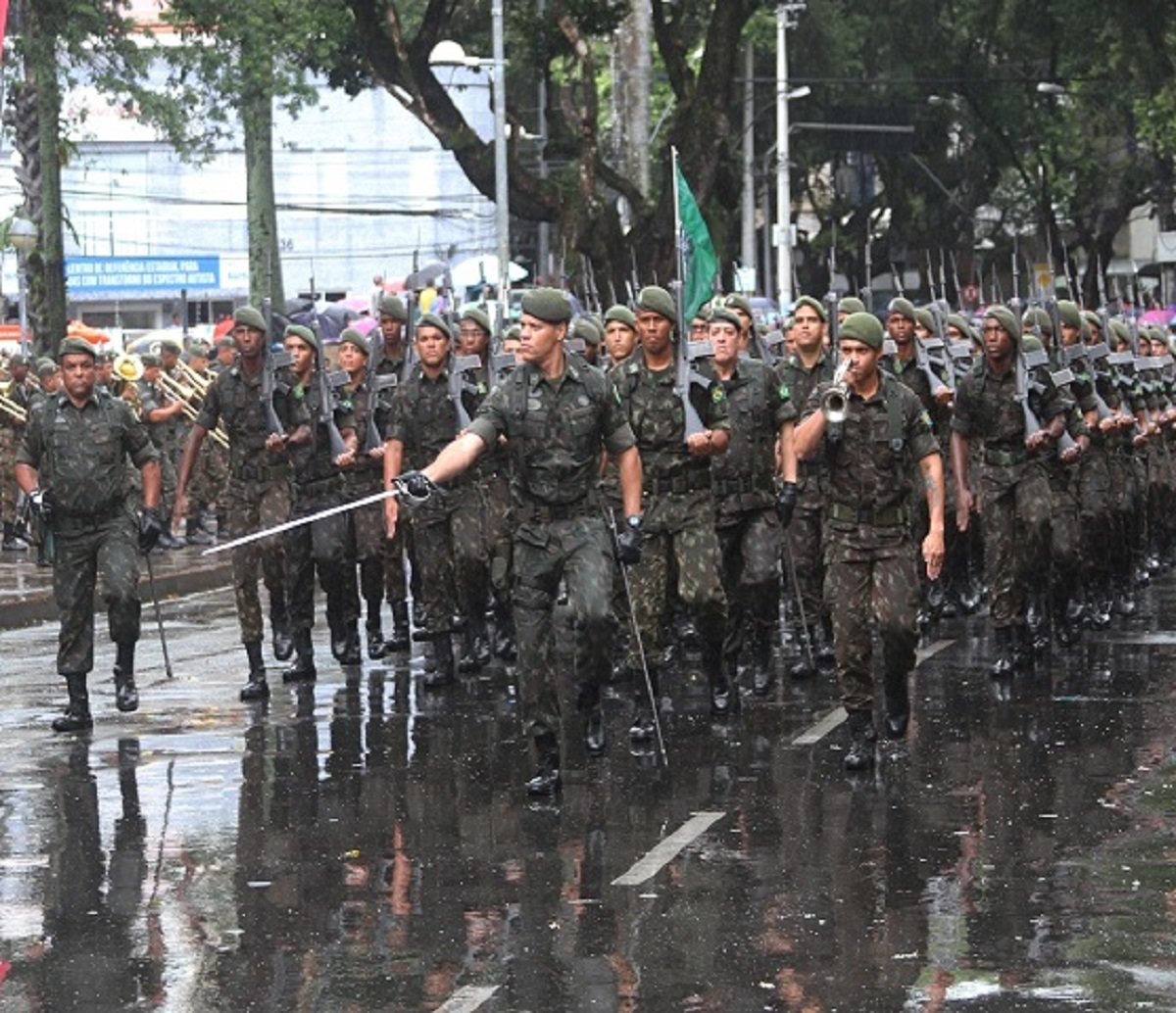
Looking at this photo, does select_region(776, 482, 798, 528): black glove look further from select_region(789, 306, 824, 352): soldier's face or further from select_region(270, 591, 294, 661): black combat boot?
select_region(270, 591, 294, 661): black combat boot

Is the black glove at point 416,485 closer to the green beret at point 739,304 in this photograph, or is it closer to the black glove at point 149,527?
the black glove at point 149,527

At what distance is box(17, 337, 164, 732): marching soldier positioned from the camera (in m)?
13.8

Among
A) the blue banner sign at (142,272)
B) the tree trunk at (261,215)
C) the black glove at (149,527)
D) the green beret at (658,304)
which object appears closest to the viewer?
the green beret at (658,304)

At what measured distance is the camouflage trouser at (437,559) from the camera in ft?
50.2

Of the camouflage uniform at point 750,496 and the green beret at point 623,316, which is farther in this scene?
the green beret at point 623,316

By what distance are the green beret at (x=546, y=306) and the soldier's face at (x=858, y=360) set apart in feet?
4.71

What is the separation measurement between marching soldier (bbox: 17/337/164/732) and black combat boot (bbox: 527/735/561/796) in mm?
3199

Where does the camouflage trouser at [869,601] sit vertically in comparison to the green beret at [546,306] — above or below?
below

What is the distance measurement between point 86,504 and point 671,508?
2.70m

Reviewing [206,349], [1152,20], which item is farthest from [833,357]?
[1152,20]

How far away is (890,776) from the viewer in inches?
463

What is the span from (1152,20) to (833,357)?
22.4 meters

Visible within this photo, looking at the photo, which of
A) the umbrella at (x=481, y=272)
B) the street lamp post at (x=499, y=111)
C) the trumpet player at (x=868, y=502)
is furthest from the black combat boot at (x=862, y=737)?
the umbrella at (x=481, y=272)

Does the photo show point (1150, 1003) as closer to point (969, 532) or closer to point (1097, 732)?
point (1097, 732)
